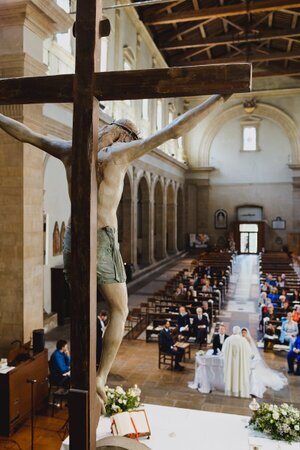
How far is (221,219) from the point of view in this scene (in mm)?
36375

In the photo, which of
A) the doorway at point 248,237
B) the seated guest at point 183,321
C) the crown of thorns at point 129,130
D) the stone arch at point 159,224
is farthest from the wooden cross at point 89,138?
the doorway at point 248,237

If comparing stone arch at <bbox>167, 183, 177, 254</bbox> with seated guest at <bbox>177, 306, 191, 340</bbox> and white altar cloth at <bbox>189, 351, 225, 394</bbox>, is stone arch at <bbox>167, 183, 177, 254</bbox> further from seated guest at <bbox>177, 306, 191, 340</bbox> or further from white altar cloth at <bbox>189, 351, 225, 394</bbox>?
white altar cloth at <bbox>189, 351, 225, 394</bbox>

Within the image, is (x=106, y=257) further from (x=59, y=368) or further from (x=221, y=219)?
(x=221, y=219)

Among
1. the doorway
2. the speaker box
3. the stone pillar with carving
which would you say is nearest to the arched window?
the doorway

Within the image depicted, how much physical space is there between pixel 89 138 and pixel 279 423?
493cm

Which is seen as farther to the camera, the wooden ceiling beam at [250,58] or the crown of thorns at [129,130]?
the wooden ceiling beam at [250,58]

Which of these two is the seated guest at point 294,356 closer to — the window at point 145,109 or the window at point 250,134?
the window at point 145,109

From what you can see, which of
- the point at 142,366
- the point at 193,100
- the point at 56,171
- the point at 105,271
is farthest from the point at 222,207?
the point at 105,271

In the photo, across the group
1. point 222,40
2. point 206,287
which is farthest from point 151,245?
point 222,40

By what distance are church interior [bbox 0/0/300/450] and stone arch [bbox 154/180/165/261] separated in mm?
76

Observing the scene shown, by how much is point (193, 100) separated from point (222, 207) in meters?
8.93

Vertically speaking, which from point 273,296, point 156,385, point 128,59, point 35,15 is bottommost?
point 156,385

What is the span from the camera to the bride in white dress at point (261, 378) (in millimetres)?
9404

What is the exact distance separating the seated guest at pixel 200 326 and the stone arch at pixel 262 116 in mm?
25128
